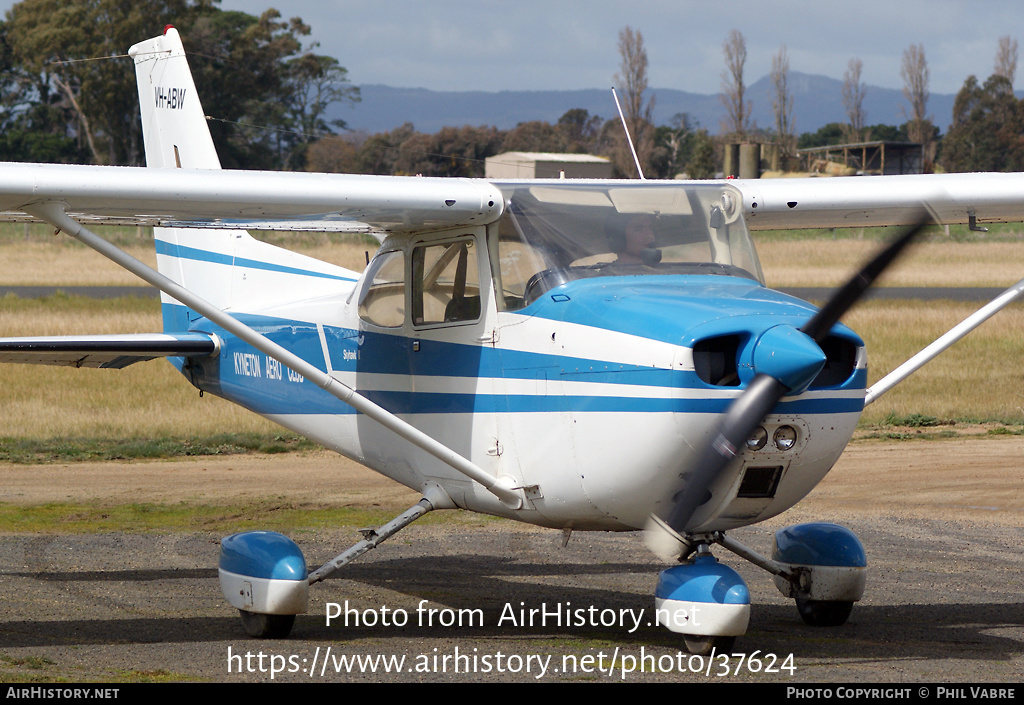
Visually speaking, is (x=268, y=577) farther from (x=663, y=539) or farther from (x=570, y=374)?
(x=663, y=539)

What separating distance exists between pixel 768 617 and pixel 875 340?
15032 millimetres

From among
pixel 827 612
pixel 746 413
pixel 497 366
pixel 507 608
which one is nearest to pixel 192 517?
pixel 507 608

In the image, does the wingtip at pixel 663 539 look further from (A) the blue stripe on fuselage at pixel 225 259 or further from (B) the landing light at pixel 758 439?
(A) the blue stripe on fuselage at pixel 225 259

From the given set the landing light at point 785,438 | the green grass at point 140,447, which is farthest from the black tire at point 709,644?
the green grass at point 140,447

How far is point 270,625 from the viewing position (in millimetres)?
7082

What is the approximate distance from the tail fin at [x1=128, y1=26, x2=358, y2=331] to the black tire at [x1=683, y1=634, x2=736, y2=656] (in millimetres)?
4111

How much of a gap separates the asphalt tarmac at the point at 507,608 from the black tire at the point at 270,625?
0.11 meters

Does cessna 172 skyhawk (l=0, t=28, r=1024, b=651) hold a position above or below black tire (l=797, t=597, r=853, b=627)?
above

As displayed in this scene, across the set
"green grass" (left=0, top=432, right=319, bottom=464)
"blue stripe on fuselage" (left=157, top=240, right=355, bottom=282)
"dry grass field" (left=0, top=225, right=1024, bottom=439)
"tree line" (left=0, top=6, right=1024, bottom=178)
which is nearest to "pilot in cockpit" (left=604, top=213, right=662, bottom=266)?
"dry grass field" (left=0, top=225, right=1024, bottom=439)

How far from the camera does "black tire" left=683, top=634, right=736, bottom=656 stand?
618cm

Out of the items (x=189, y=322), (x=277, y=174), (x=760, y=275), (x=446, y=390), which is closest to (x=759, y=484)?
(x=760, y=275)

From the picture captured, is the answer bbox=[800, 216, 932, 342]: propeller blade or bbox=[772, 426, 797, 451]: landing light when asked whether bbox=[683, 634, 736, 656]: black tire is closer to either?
bbox=[772, 426, 797, 451]: landing light

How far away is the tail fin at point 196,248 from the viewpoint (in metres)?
9.43

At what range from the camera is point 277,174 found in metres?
6.85
